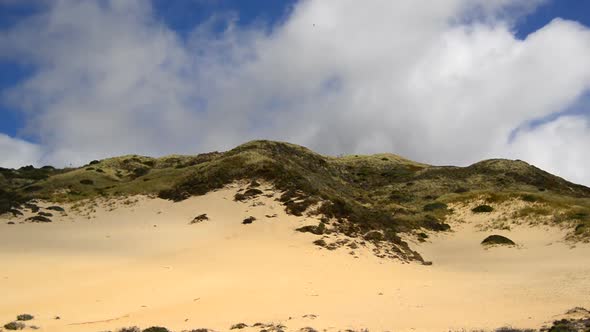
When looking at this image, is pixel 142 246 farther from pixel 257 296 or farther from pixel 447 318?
pixel 447 318

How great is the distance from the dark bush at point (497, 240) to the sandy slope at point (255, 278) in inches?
40.8

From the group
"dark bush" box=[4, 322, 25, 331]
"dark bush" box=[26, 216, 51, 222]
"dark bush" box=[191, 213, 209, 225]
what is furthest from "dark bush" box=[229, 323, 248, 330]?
"dark bush" box=[26, 216, 51, 222]

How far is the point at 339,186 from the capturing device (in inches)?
2046

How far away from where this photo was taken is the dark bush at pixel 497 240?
3428 centimetres

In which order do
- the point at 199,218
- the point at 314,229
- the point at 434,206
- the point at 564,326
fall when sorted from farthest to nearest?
the point at 434,206, the point at 199,218, the point at 314,229, the point at 564,326

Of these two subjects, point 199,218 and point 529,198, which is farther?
point 529,198

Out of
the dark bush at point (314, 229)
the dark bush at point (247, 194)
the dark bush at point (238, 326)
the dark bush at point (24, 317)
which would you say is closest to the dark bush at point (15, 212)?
the dark bush at point (247, 194)

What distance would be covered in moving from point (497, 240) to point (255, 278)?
22.2m

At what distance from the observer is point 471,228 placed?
40.2 meters

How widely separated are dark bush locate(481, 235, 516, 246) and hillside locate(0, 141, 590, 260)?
462cm

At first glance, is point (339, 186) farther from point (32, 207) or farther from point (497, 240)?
point (32, 207)

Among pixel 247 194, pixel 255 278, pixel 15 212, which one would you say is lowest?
pixel 255 278

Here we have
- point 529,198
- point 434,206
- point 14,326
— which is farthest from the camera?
point 434,206

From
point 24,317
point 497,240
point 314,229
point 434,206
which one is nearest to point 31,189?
point 314,229
